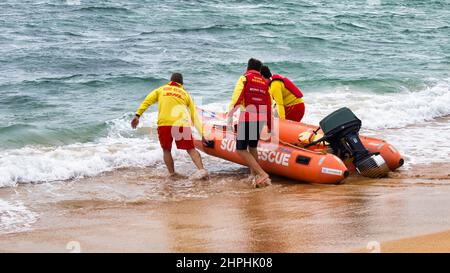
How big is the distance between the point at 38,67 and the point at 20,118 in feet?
15.3

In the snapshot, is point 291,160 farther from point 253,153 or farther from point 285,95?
point 285,95

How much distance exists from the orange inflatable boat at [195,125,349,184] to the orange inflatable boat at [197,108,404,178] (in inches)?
5.8

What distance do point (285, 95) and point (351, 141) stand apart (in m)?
1.43

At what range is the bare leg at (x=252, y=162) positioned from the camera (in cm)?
A: 837

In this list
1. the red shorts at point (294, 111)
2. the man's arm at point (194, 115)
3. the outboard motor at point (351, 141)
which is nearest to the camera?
the outboard motor at point (351, 141)

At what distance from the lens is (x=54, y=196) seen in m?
8.19

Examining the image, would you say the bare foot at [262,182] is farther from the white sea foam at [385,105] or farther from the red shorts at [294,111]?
the white sea foam at [385,105]

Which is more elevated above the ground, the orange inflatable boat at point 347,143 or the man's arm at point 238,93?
the man's arm at point 238,93

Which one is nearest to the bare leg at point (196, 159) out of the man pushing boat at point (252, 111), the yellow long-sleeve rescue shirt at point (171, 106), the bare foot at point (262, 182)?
the yellow long-sleeve rescue shirt at point (171, 106)

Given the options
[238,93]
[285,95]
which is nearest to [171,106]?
[238,93]

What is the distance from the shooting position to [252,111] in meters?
8.31

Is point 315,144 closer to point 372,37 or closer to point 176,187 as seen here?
point 176,187

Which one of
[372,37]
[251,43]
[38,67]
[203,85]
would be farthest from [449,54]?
[38,67]

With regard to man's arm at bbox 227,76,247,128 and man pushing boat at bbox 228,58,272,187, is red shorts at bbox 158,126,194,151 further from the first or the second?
man's arm at bbox 227,76,247,128
